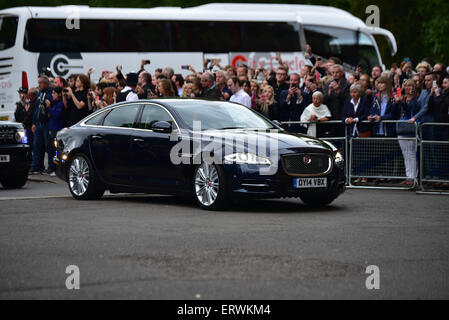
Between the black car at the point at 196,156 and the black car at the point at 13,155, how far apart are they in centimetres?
236

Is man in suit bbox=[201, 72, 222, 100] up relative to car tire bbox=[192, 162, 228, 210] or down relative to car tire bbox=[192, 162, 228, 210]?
up

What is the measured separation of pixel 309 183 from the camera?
42.6ft

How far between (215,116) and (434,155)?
4550 millimetres

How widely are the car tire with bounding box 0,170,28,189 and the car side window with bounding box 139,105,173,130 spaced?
4.47 meters

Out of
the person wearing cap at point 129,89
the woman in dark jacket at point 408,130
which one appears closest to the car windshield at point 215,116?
the woman in dark jacket at point 408,130

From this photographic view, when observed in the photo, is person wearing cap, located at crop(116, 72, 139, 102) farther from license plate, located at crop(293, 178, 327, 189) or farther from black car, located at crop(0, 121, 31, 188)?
license plate, located at crop(293, 178, 327, 189)

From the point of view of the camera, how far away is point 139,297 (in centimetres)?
681

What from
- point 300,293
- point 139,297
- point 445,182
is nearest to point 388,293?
point 300,293

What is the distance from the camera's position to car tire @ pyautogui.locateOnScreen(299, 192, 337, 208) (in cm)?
1354

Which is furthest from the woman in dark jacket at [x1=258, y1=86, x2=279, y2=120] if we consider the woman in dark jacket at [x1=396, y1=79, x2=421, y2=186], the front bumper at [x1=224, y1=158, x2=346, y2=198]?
the front bumper at [x1=224, y1=158, x2=346, y2=198]

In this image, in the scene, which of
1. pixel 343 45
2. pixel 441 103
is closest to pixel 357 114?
Result: pixel 441 103
